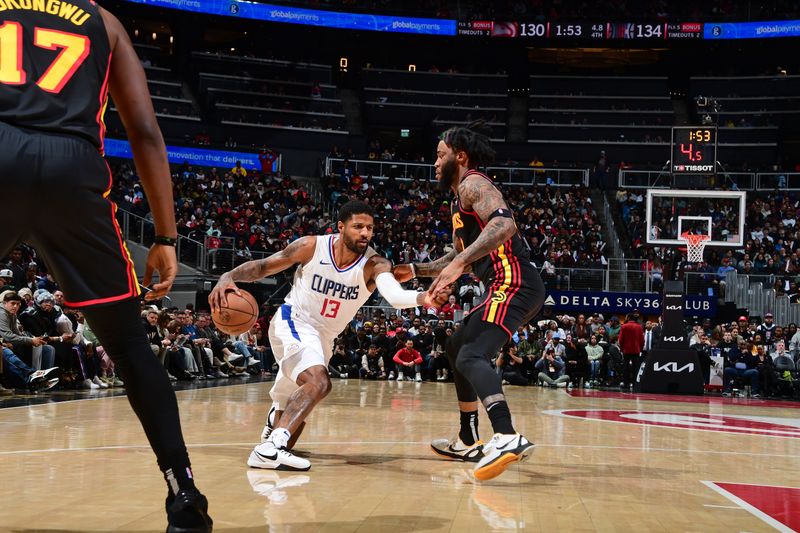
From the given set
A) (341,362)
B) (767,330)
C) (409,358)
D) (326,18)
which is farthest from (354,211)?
(326,18)

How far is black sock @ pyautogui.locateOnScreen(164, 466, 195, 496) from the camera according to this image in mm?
2963

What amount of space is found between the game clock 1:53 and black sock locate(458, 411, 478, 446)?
51.0ft

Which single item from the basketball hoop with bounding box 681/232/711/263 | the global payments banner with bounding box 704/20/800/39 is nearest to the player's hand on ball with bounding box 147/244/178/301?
the basketball hoop with bounding box 681/232/711/263

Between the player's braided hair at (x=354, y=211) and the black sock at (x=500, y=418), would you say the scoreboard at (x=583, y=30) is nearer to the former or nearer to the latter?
the player's braided hair at (x=354, y=211)

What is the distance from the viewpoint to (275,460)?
4.97 m

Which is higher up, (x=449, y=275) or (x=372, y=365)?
(x=449, y=275)

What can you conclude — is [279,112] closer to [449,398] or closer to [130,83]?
[449,398]

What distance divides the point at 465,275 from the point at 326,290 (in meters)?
16.6

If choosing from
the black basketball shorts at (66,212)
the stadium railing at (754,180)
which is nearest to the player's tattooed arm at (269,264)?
the black basketball shorts at (66,212)

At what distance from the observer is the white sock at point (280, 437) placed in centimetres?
506

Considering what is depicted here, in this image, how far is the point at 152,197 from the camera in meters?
3.08

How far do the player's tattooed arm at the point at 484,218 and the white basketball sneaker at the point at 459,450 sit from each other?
1338 millimetres

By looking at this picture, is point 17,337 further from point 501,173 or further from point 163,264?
point 501,173

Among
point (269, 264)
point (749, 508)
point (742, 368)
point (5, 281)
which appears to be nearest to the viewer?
point (749, 508)
